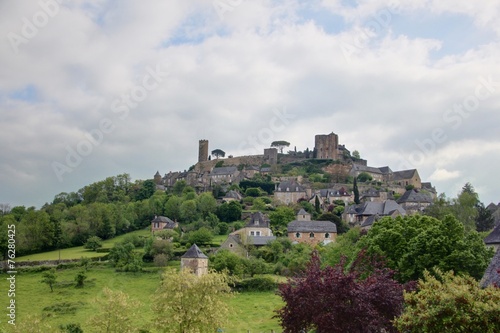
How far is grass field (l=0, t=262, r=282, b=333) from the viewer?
37.1 meters

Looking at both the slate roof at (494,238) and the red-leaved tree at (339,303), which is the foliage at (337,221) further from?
the red-leaved tree at (339,303)

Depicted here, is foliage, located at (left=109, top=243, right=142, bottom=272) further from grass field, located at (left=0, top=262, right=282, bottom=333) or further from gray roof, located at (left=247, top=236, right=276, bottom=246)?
gray roof, located at (left=247, top=236, right=276, bottom=246)

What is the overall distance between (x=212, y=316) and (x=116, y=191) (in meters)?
89.8

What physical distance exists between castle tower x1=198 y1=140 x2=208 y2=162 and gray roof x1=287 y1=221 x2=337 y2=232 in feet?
262

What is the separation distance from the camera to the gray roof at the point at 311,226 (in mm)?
72688

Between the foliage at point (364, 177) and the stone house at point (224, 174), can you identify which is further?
the stone house at point (224, 174)

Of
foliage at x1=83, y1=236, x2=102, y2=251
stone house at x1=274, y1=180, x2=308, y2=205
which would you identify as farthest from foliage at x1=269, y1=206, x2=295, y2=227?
foliage at x1=83, y1=236, x2=102, y2=251

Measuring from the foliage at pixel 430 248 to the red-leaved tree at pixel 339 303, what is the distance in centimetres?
943

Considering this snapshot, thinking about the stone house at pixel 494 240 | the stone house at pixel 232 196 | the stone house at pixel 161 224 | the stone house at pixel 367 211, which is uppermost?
the stone house at pixel 232 196

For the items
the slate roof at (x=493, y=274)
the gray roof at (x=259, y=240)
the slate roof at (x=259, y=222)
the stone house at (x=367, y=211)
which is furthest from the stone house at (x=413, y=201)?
the slate roof at (x=493, y=274)

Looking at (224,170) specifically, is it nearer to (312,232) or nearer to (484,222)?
(312,232)

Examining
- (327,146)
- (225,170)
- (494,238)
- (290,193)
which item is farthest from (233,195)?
(494,238)

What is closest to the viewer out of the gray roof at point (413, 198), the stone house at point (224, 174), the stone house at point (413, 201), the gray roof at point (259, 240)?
the gray roof at point (259, 240)

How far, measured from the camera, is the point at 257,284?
50.6 meters
